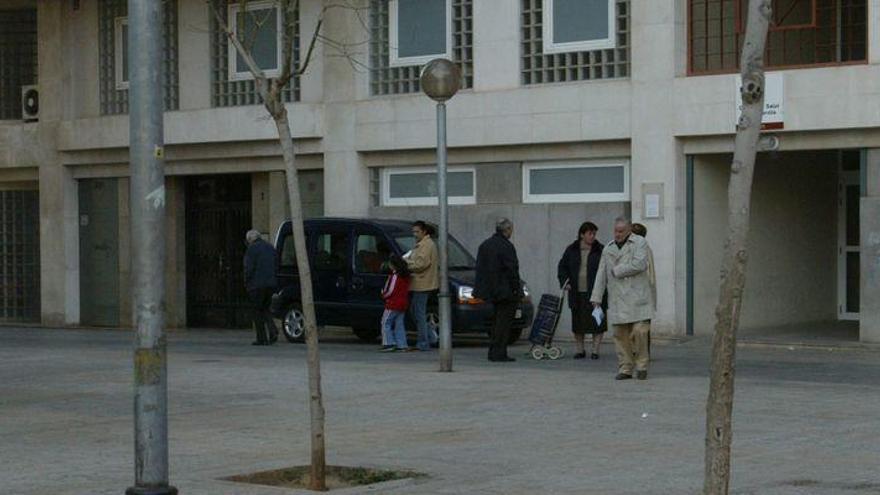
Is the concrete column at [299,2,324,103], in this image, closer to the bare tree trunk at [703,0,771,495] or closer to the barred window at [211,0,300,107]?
the barred window at [211,0,300,107]

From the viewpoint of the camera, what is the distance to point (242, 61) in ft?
98.4

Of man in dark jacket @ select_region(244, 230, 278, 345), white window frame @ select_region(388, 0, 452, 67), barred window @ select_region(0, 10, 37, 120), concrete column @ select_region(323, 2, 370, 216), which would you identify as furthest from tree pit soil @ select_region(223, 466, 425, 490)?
barred window @ select_region(0, 10, 37, 120)

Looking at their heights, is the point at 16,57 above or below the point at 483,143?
above

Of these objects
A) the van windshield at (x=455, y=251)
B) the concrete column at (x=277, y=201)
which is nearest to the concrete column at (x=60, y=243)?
the concrete column at (x=277, y=201)

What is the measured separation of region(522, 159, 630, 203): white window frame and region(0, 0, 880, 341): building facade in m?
0.03

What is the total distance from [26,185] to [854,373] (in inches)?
775

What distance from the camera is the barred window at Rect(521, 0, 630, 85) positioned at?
25953mm

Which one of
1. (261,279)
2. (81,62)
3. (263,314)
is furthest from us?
(81,62)

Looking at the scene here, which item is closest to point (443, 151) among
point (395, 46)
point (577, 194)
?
point (577, 194)

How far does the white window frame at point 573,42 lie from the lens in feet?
85.2

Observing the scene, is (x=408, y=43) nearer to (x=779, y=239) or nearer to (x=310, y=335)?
(x=779, y=239)

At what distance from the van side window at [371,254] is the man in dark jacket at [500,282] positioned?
3821 millimetres

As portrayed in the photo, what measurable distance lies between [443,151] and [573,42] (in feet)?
24.5

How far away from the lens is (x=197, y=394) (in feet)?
57.5
